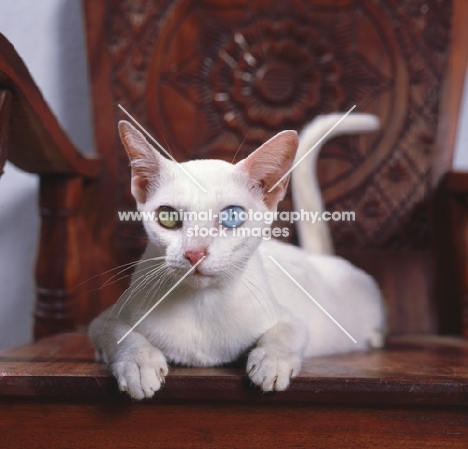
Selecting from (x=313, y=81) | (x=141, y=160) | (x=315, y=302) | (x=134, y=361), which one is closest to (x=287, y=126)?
(x=313, y=81)

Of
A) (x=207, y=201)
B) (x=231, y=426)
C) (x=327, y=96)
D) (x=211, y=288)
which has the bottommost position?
(x=231, y=426)

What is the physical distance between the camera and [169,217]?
57 centimetres

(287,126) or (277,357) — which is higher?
(287,126)

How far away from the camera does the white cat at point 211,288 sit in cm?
56

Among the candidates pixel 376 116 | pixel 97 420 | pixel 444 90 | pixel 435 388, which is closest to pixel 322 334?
pixel 435 388

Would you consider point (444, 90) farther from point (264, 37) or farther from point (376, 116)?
point (264, 37)

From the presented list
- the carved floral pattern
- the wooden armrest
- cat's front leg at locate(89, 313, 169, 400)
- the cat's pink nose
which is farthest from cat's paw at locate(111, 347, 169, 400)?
the carved floral pattern

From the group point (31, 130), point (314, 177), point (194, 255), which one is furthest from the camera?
point (314, 177)

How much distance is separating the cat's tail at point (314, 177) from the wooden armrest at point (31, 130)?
349 millimetres

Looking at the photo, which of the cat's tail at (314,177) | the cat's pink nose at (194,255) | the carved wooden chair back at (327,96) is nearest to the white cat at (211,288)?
the cat's pink nose at (194,255)

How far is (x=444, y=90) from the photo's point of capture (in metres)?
1.04

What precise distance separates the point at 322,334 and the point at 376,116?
0.45 m

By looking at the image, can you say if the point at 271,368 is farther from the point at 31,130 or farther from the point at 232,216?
the point at 31,130

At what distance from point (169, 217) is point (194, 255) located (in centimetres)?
6
